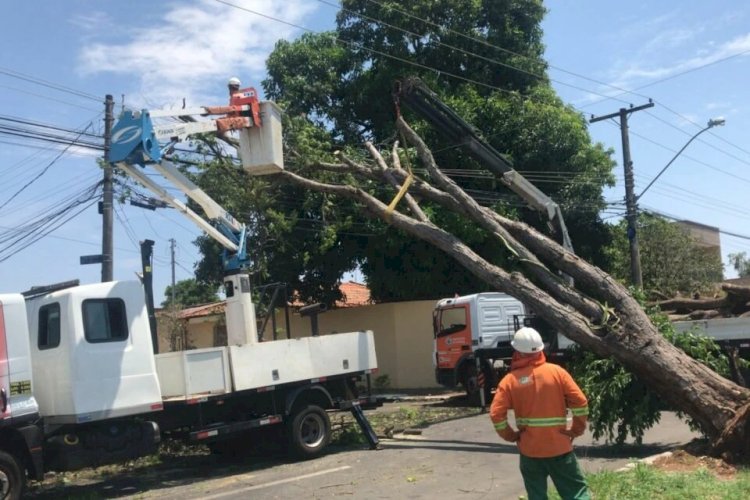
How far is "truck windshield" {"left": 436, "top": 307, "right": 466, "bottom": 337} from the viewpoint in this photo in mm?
18750

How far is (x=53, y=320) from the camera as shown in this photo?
31.5 feet

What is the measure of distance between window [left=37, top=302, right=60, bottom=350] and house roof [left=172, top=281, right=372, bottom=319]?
1506 centimetres

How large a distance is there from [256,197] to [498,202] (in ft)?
26.2

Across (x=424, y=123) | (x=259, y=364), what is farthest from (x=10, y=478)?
(x=424, y=123)

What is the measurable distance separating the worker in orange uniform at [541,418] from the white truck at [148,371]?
5.69 metres

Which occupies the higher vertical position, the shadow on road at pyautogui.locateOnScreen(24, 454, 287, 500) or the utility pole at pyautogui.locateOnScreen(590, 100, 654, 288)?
the utility pole at pyautogui.locateOnScreen(590, 100, 654, 288)

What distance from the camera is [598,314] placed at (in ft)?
33.7

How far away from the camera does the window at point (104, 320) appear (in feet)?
31.3

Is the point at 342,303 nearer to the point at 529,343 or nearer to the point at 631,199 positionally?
the point at 631,199

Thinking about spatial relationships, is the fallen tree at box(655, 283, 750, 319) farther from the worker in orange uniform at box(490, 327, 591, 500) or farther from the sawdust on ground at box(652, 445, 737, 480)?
the worker in orange uniform at box(490, 327, 591, 500)

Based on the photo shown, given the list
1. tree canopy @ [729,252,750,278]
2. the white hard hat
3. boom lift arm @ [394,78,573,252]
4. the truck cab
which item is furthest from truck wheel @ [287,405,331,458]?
tree canopy @ [729,252,750,278]

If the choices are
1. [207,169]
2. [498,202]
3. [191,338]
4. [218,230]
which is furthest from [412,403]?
[191,338]

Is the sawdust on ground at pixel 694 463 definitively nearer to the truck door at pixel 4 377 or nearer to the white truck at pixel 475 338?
the truck door at pixel 4 377

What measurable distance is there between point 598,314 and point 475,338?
8.13m
